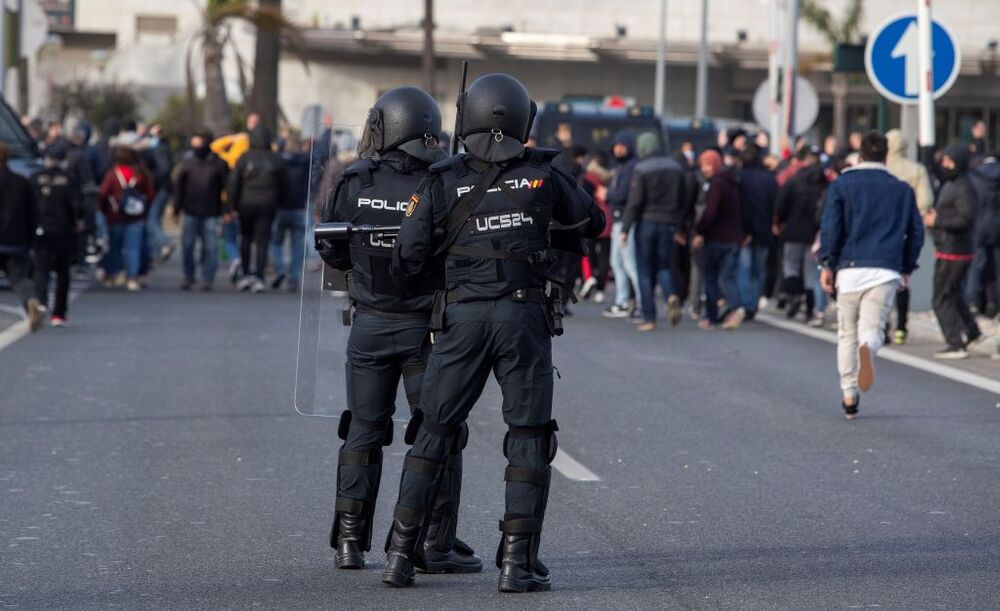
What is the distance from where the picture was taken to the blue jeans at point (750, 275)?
18.0 m

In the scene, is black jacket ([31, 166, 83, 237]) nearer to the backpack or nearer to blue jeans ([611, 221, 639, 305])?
the backpack

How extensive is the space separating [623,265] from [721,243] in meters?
1.32

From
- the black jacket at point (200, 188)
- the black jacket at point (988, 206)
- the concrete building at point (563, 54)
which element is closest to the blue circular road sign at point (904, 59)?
the black jacket at point (988, 206)

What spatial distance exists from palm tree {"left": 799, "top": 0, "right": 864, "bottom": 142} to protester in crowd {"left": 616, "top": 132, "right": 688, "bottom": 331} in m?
40.5

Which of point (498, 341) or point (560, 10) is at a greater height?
point (560, 10)

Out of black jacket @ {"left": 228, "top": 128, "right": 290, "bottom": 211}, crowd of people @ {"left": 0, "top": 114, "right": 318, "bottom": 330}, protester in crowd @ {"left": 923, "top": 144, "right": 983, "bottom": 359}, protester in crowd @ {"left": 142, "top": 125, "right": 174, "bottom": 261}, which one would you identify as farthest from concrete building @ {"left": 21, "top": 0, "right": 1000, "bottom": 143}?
protester in crowd @ {"left": 923, "top": 144, "right": 983, "bottom": 359}

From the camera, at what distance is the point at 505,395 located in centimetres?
632

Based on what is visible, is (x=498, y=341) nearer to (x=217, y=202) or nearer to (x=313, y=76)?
(x=217, y=202)

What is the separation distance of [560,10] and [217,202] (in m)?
41.3

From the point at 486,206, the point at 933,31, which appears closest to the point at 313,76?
the point at 933,31

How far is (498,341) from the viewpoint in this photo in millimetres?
6273

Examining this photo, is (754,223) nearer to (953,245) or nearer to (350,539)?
(953,245)

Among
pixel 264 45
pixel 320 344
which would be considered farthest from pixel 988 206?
pixel 264 45

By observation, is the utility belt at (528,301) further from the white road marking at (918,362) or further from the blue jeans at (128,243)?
the blue jeans at (128,243)
